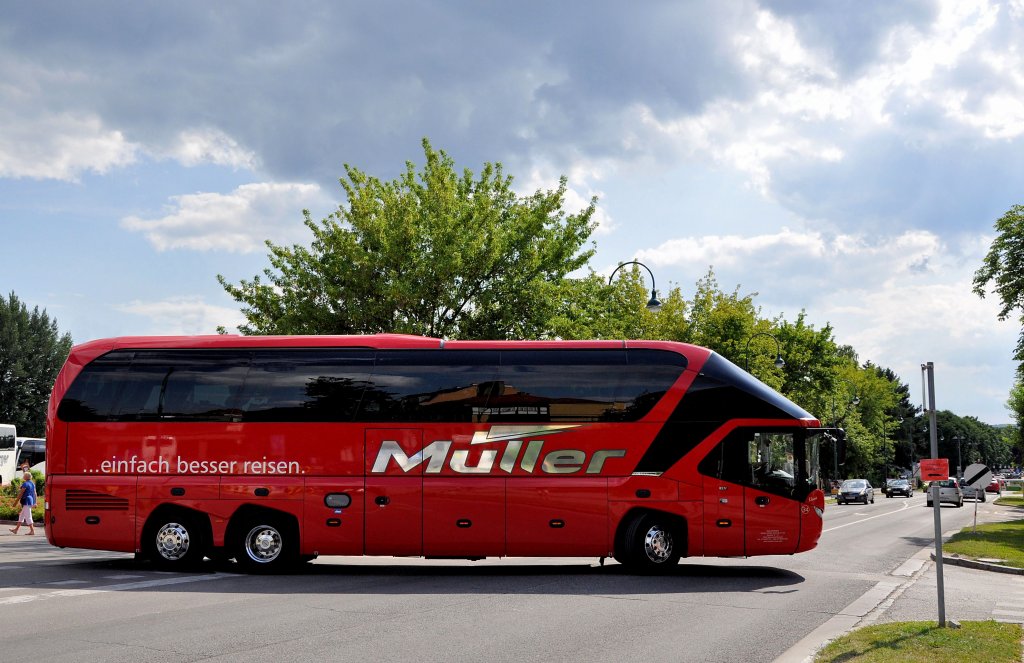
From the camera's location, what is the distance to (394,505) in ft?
51.0

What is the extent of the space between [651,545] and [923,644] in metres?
6.90

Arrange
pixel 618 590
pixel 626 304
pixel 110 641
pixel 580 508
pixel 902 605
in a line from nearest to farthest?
pixel 110 641 < pixel 902 605 < pixel 618 590 < pixel 580 508 < pixel 626 304

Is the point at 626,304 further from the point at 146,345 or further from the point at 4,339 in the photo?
the point at 4,339

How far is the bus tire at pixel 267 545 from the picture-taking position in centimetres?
1573

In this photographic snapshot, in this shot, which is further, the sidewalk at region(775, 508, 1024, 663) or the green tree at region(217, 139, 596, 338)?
the green tree at region(217, 139, 596, 338)

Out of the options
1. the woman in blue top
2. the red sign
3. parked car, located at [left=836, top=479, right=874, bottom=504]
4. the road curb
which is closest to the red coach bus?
the road curb

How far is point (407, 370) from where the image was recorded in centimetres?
1599

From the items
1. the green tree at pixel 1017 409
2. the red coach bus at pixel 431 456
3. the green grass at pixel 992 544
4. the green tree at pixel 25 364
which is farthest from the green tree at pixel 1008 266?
the green tree at pixel 25 364

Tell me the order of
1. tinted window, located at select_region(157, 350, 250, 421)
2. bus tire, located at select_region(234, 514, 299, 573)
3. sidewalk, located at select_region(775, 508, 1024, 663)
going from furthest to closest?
tinted window, located at select_region(157, 350, 250, 421) → bus tire, located at select_region(234, 514, 299, 573) → sidewalk, located at select_region(775, 508, 1024, 663)

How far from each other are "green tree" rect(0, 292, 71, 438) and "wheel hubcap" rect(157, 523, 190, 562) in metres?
66.9

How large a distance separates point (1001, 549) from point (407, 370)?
1481 cm

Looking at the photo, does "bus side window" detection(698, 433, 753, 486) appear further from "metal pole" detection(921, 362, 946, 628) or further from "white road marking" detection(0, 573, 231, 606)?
"white road marking" detection(0, 573, 231, 606)

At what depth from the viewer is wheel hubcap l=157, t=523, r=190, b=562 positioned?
1593 centimetres

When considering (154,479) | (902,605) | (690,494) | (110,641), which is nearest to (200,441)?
(154,479)
